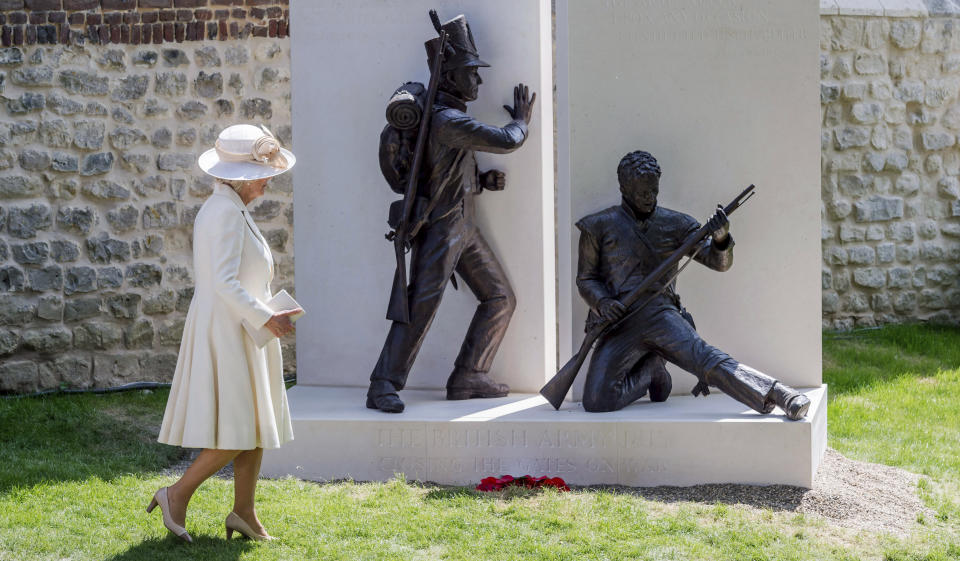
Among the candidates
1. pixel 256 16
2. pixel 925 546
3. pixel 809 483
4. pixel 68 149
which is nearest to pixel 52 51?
pixel 68 149

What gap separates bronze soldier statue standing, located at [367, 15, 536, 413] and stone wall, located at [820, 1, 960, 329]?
476cm

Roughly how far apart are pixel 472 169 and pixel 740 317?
1.82 meters

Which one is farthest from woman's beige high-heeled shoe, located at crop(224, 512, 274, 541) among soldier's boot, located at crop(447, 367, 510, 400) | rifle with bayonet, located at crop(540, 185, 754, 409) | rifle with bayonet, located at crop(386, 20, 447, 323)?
soldier's boot, located at crop(447, 367, 510, 400)

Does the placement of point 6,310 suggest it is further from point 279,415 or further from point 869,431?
point 869,431

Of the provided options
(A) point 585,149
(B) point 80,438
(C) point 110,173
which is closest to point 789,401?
(A) point 585,149

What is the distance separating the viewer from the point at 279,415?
14.9 ft

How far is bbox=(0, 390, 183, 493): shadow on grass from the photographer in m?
6.03

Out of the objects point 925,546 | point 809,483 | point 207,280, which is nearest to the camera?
point 207,280

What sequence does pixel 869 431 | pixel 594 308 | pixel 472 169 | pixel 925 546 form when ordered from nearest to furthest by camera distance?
pixel 925 546, pixel 594 308, pixel 472 169, pixel 869 431

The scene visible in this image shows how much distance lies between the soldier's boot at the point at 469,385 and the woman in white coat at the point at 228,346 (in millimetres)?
2076

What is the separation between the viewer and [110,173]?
900cm

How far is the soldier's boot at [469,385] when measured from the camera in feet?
21.3

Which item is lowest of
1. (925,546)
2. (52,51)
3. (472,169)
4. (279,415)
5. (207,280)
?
(925,546)

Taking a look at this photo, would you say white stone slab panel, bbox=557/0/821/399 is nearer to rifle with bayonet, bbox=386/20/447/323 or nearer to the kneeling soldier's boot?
rifle with bayonet, bbox=386/20/447/323
